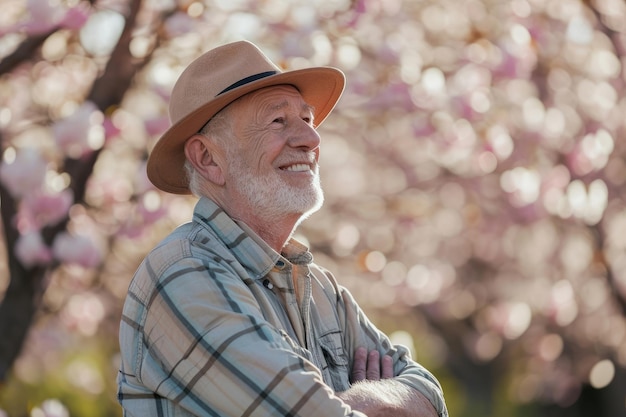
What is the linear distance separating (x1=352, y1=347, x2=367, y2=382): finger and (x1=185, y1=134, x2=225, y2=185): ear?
1.91 feet

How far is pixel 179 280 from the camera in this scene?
236 cm

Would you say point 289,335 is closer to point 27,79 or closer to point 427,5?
point 27,79

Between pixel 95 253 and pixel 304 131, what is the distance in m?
2.26

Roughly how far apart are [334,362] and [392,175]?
6.61 metres

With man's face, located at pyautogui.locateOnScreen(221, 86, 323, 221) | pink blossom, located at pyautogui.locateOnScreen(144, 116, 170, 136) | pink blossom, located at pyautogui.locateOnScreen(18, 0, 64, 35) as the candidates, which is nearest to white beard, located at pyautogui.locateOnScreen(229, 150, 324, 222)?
man's face, located at pyautogui.locateOnScreen(221, 86, 323, 221)

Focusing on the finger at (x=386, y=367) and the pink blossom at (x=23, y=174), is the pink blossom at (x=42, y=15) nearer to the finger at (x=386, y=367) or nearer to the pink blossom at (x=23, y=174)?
the pink blossom at (x=23, y=174)

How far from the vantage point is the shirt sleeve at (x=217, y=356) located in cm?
223

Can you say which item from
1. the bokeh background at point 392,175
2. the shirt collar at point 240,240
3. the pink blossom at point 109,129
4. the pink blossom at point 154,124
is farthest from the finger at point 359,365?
the pink blossom at point 154,124

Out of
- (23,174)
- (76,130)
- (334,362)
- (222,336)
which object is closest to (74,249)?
(23,174)

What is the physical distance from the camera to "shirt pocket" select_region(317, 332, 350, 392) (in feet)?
8.80

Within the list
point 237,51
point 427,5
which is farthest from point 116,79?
point 427,5

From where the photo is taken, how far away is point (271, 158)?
2805mm

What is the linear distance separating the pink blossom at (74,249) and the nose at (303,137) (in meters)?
2.12

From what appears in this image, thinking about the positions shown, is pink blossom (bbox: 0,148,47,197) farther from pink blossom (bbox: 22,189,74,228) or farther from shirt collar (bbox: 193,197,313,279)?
shirt collar (bbox: 193,197,313,279)
